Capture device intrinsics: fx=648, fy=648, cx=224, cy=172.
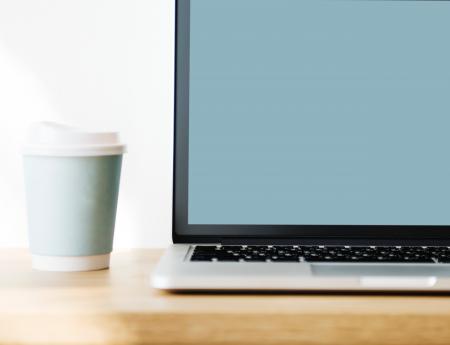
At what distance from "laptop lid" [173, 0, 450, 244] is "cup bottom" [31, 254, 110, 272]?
0.41ft

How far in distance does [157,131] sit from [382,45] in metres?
0.39

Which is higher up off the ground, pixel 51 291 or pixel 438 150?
pixel 438 150

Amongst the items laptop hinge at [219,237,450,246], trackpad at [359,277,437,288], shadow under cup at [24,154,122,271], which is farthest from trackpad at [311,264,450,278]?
shadow under cup at [24,154,122,271]

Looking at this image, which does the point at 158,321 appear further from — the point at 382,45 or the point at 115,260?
the point at 382,45

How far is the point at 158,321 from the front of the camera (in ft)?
2.01

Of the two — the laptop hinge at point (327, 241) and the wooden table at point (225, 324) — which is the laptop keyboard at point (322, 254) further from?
the wooden table at point (225, 324)

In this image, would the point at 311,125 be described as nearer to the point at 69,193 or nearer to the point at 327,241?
the point at 327,241

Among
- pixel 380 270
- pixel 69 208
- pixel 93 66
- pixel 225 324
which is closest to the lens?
pixel 225 324

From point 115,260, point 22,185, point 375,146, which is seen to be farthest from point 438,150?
point 22,185

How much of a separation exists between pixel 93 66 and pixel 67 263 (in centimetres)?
38

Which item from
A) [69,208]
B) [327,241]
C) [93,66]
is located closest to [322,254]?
[327,241]

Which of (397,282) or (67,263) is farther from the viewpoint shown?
(67,263)

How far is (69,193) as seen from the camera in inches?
32.5

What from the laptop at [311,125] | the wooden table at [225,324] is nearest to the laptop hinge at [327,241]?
the laptop at [311,125]
